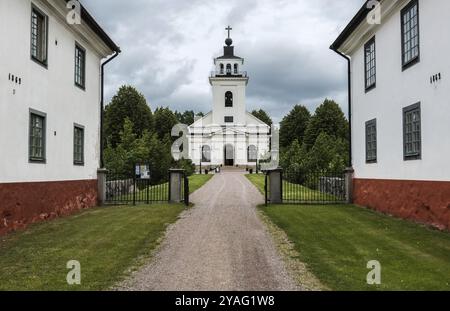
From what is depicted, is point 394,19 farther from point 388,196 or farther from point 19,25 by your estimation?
point 19,25

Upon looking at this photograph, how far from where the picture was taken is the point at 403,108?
14.3 metres

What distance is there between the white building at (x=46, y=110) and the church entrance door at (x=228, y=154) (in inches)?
2060

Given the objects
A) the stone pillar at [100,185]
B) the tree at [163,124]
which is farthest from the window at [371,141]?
the tree at [163,124]

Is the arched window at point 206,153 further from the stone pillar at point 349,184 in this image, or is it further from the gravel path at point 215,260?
the gravel path at point 215,260

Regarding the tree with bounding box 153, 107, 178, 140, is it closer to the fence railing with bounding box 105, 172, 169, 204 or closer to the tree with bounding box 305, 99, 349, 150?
the tree with bounding box 305, 99, 349, 150

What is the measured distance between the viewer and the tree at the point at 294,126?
286ft

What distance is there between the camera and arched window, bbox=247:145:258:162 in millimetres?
71188

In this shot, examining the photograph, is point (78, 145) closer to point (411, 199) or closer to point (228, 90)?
point (411, 199)

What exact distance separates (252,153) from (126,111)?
755 inches

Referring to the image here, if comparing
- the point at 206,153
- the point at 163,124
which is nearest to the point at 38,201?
the point at 206,153

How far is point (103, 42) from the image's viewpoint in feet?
62.4

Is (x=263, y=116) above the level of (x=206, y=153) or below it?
above

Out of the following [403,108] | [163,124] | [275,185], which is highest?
[163,124]

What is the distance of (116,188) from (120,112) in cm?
5216
